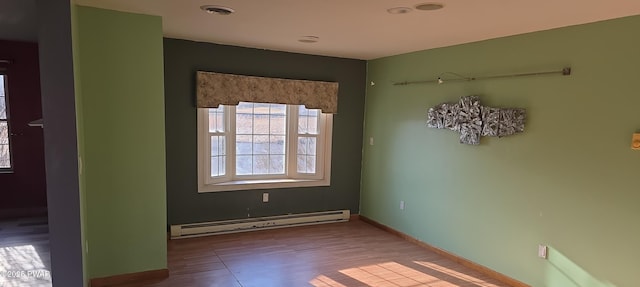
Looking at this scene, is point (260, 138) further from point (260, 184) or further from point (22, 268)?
point (22, 268)

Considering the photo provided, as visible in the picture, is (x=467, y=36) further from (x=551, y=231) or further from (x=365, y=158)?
(x=365, y=158)

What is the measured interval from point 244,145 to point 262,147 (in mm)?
234

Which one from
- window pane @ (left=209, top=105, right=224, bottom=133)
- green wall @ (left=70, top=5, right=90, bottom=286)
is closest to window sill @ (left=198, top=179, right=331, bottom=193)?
window pane @ (left=209, top=105, right=224, bottom=133)

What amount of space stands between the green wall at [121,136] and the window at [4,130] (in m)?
2.88

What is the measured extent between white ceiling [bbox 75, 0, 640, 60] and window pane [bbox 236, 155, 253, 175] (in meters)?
1.45

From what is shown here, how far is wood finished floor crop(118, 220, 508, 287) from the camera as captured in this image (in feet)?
11.4

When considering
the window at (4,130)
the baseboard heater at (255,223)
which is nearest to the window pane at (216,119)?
the baseboard heater at (255,223)

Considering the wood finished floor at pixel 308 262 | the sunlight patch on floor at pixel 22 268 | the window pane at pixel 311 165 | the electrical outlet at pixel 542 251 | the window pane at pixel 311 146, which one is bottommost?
the wood finished floor at pixel 308 262

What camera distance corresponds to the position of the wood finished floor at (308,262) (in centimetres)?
347

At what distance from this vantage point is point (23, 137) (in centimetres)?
498

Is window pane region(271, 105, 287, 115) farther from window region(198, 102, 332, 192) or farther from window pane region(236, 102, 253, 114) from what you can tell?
window pane region(236, 102, 253, 114)

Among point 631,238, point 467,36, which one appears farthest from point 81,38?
point 631,238

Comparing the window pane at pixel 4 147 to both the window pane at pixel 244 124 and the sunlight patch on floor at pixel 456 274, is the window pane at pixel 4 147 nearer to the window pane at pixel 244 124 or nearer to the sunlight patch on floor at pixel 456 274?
the window pane at pixel 244 124

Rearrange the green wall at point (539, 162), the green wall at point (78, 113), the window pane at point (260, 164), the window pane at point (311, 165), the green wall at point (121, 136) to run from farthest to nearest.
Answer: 1. the window pane at point (311, 165)
2. the window pane at point (260, 164)
3. the green wall at point (121, 136)
4. the green wall at point (539, 162)
5. the green wall at point (78, 113)
